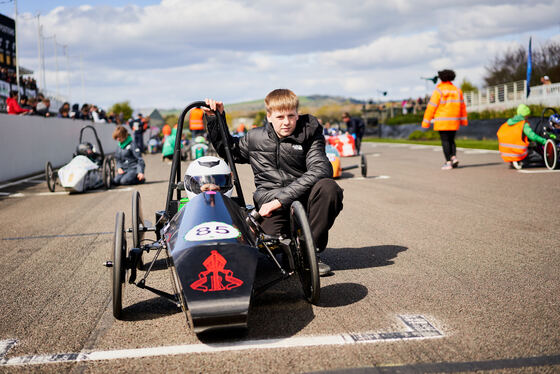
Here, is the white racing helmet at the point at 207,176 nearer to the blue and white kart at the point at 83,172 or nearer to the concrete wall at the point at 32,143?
the blue and white kart at the point at 83,172

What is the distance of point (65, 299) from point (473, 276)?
3.01 m

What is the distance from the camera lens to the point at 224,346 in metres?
3.23

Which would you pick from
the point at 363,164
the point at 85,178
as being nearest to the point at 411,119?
the point at 363,164

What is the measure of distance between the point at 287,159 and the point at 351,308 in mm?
1414

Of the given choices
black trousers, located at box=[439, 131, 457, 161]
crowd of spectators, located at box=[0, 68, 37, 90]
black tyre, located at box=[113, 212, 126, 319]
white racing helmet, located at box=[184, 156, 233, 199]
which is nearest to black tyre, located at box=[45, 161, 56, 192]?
black trousers, located at box=[439, 131, 457, 161]

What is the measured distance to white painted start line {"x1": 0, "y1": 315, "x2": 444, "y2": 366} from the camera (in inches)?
124

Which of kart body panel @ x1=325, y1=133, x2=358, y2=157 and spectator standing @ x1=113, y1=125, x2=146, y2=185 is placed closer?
spectator standing @ x1=113, y1=125, x2=146, y2=185

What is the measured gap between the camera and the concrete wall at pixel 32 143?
51.1ft

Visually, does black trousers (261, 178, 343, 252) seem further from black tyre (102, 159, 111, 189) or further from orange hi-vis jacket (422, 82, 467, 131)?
orange hi-vis jacket (422, 82, 467, 131)

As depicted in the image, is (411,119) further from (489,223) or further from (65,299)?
(65,299)

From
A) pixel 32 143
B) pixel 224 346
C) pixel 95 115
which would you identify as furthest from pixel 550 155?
pixel 95 115

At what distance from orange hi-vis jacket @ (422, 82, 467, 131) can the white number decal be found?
10.4 meters

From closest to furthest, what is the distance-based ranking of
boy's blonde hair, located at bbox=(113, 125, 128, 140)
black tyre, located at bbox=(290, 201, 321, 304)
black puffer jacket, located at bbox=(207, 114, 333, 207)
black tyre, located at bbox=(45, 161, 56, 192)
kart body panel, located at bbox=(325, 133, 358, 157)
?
black tyre, located at bbox=(290, 201, 321, 304), black puffer jacket, located at bbox=(207, 114, 333, 207), black tyre, located at bbox=(45, 161, 56, 192), boy's blonde hair, located at bbox=(113, 125, 128, 140), kart body panel, located at bbox=(325, 133, 358, 157)

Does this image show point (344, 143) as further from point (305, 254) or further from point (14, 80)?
point (14, 80)
